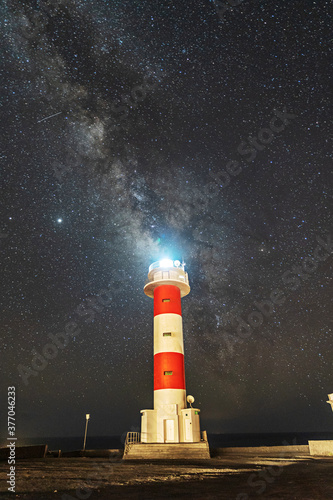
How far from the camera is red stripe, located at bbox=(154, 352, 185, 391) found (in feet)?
76.0

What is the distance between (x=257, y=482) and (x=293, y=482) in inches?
37.4

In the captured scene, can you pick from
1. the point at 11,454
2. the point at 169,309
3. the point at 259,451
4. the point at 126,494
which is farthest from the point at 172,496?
the point at 259,451

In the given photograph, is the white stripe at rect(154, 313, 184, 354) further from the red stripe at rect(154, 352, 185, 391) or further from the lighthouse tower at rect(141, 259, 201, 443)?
the red stripe at rect(154, 352, 185, 391)

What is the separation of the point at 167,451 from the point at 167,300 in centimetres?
983

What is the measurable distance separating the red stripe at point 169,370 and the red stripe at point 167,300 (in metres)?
3.11

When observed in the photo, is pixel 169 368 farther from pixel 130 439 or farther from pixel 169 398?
pixel 130 439

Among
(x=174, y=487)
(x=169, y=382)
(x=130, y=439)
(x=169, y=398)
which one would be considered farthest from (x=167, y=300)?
(x=174, y=487)

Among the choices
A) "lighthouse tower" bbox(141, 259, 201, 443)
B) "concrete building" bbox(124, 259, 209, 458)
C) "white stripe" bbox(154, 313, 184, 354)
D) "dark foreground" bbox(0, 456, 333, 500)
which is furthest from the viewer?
"white stripe" bbox(154, 313, 184, 354)

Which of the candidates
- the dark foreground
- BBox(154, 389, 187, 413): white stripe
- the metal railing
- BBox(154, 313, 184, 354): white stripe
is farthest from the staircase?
the dark foreground

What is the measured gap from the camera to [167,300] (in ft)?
83.8

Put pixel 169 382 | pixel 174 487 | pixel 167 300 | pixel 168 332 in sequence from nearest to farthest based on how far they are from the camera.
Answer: pixel 174 487
pixel 169 382
pixel 168 332
pixel 167 300

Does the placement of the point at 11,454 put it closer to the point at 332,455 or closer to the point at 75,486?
the point at 75,486

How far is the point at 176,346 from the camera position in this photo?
23984 millimetres

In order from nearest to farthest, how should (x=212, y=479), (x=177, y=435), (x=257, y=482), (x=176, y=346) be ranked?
(x=257, y=482) < (x=212, y=479) < (x=177, y=435) < (x=176, y=346)
